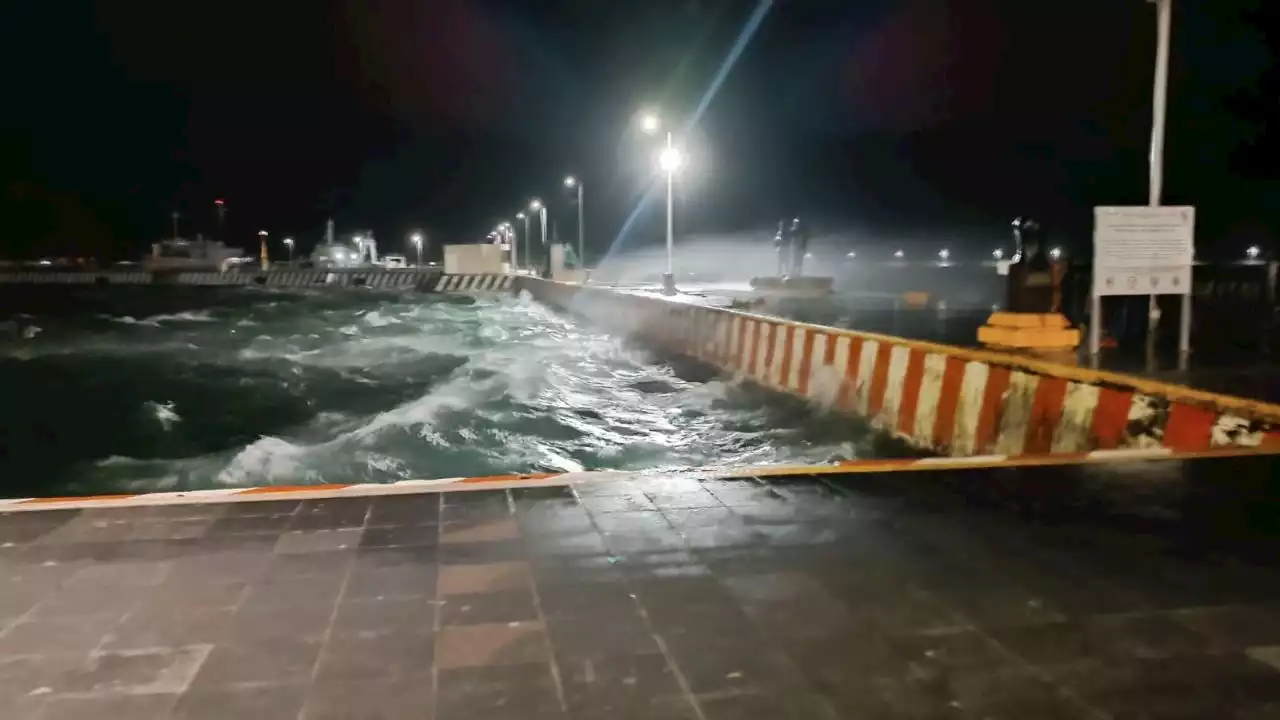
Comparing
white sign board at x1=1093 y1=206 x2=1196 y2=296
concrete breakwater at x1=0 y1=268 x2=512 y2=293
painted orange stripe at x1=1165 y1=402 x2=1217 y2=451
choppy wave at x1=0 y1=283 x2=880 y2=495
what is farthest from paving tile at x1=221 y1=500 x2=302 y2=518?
concrete breakwater at x1=0 y1=268 x2=512 y2=293

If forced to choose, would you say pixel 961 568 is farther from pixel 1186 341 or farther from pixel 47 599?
pixel 1186 341

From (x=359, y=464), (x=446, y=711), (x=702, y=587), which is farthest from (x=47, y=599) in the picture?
(x=359, y=464)

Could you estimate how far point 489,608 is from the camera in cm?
388

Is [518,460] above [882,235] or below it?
below

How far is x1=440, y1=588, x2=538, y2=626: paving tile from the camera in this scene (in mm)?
3762

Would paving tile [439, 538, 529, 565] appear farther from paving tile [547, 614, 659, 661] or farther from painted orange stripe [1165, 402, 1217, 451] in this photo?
painted orange stripe [1165, 402, 1217, 451]

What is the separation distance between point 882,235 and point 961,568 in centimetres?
7730

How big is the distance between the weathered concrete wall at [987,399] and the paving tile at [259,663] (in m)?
6.32

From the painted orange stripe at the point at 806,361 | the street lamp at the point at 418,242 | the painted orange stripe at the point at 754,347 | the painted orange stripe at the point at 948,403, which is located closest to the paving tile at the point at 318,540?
the painted orange stripe at the point at 948,403

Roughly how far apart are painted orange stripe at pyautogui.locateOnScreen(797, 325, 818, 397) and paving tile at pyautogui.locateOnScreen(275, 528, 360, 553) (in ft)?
26.8

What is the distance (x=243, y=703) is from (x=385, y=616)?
802 millimetres

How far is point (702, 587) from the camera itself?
415cm

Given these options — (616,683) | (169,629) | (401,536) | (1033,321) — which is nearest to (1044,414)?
(1033,321)

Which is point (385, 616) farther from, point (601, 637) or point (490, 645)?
point (601, 637)
